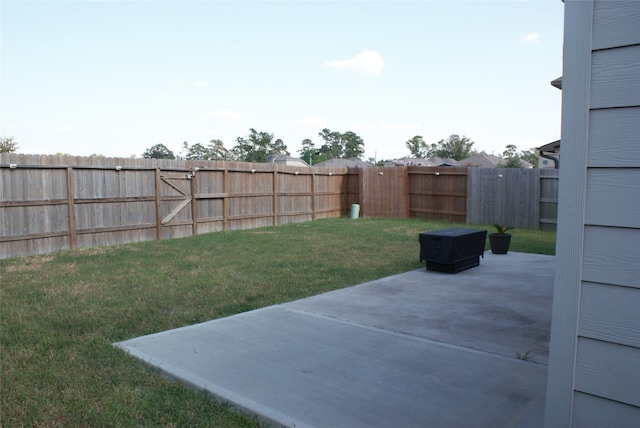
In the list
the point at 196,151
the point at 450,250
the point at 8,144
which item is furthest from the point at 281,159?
the point at 450,250

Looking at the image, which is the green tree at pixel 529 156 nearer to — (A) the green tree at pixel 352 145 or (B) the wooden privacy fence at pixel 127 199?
(A) the green tree at pixel 352 145

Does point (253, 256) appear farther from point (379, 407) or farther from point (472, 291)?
point (379, 407)

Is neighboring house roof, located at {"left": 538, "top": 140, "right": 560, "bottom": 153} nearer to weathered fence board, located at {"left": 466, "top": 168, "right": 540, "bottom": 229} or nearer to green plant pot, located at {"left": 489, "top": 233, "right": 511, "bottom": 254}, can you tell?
weathered fence board, located at {"left": 466, "top": 168, "right": 540, "bottom": 229}

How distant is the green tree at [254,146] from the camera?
2095 inches

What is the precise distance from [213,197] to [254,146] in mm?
40843

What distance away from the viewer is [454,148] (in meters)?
66.7

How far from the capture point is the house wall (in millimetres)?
1629

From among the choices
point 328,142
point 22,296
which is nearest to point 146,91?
point 22,296

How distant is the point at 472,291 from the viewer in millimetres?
6559

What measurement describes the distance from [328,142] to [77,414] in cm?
7522

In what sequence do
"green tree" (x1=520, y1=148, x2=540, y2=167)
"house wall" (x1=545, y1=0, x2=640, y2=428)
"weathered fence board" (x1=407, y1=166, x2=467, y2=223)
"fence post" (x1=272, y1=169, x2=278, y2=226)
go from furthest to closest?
"green tree" (x1=520, y1=148, x2=540, y2=167) < "weathered fence board" (x1=407, y1=166, x2=467, y2=223) < "fence post" (x1=272, y1=169, x2=278, y2=226) < "house wall" (x1=545, y1=0, x2=640, y2=428)

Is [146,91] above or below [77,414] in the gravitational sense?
above

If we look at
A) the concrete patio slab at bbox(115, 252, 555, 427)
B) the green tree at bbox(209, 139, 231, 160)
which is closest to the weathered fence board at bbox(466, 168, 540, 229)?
the concrete patio slab at bbox(115, 252, 555, 427)

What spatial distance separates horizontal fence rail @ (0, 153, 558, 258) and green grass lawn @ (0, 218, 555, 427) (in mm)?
724
